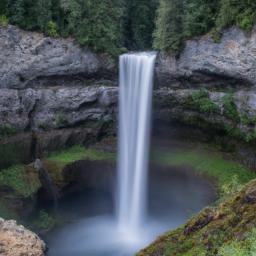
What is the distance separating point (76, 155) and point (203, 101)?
7135 millimetres

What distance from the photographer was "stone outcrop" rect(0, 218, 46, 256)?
37.4ft

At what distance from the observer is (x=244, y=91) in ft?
68.5

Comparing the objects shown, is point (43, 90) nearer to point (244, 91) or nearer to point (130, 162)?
point (130, 162)

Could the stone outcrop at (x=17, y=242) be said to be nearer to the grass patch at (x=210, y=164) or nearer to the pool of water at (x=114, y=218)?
the pool of water at (x=114, y=218)

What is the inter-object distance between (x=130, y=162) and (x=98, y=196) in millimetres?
2402

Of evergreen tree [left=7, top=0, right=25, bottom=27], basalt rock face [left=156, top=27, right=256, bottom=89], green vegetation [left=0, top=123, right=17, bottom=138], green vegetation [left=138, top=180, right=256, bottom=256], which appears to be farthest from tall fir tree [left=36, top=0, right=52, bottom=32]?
green vegetation [left=138, top=180, right=256, bottom=256]

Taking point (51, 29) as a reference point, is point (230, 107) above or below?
below

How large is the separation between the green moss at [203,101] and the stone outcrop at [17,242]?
1230 cm

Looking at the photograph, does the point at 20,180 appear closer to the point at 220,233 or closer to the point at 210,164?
the point at 210,164

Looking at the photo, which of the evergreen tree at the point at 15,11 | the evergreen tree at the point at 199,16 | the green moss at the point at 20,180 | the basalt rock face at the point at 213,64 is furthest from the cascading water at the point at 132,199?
the evergreen tree at the point at 15,11

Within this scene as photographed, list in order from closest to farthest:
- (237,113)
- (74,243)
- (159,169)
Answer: (74,243), (237,113), (159,169)

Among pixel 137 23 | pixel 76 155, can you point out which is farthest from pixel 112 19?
pixel 76 155

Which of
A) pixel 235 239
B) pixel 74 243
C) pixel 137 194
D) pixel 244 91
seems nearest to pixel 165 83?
pixel 244 91

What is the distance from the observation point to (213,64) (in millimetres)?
21062
